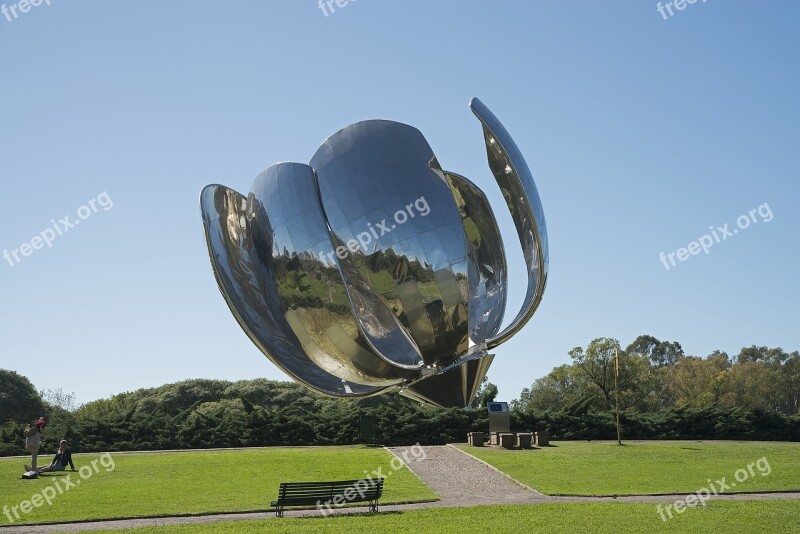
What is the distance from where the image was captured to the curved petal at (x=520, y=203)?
1060 centimetres

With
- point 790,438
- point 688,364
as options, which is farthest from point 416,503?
point 688,364

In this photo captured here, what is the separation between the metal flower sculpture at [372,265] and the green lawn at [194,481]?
5.62 m

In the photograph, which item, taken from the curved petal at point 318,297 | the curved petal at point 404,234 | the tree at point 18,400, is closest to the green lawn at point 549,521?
the curved petal at point 318,297

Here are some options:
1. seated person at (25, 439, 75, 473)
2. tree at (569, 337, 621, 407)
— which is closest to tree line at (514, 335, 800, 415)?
tree at (569, 337, 621, 407)

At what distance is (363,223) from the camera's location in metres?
11.4

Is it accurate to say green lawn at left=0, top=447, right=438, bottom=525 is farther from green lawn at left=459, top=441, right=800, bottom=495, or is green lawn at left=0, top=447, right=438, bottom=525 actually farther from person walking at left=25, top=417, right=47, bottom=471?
green lawn at left=459, top=441, right=800, bottom=495

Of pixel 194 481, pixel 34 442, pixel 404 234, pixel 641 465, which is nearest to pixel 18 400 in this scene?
pixel 34 442

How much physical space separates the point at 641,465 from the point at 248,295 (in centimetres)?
1408

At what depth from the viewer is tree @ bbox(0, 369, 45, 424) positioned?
44969 millimetres

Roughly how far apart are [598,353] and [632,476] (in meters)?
23.9

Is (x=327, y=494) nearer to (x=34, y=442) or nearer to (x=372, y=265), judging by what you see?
(x=372, y=265)

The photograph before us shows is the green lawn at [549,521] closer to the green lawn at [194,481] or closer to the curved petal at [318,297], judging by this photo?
the green lawn at [194,481]

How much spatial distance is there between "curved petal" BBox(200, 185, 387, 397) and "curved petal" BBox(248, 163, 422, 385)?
0.58 ft

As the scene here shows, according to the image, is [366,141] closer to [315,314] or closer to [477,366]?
[315,314]
